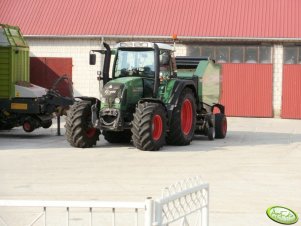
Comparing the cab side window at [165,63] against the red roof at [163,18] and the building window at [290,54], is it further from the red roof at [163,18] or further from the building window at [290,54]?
the building window at [290,54]

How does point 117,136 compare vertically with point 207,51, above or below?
below

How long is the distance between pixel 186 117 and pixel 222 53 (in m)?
11.4

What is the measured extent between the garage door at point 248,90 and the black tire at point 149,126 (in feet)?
41.2

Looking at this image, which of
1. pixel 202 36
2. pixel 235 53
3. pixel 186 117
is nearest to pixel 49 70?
pixel 202 36

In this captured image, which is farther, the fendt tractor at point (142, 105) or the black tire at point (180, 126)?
the black tire at point (180, 126)

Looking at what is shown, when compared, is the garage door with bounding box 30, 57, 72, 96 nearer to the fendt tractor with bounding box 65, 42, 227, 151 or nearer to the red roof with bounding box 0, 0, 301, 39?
the red roof with bounding box 0, 0, 301, 39

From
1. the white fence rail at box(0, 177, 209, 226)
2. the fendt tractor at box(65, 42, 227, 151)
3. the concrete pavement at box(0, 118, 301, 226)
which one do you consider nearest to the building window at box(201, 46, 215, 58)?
the concrete pavement at box(0, 118, 301, 226)

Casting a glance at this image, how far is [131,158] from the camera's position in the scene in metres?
15.0

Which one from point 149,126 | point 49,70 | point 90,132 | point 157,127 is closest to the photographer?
point 149,126

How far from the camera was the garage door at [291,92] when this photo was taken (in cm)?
2828

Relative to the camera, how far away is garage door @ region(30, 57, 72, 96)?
3006 centimetres

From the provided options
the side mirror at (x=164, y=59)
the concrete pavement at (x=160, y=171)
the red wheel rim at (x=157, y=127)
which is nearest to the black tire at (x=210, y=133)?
the concrete pavement at (x=160, y=171)

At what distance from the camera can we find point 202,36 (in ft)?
94.8

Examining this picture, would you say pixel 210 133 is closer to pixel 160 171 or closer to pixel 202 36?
pixel 160 171
